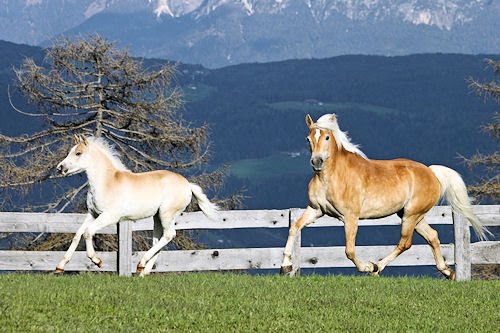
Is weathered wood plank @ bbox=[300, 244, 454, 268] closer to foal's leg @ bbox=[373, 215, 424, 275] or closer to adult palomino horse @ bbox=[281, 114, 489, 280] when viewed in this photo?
adult palomino horse @ bbox=[281, 114, 489, 280]

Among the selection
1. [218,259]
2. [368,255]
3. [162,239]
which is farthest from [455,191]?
[162,239]

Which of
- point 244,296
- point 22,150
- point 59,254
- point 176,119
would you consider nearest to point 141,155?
point 176,119

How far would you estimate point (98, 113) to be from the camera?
3047 cm

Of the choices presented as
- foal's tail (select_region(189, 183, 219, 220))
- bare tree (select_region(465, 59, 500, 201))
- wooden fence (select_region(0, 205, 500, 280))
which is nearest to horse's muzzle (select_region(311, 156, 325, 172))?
foal's tail (select_region(189, 183, 219, 220))

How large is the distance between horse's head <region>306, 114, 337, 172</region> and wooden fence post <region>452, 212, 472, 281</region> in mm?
4053

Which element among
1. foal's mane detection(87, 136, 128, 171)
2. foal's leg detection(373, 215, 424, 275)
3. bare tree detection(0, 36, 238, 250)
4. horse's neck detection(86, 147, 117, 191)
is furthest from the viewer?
bare tree detection(0, 36, 238, 250)

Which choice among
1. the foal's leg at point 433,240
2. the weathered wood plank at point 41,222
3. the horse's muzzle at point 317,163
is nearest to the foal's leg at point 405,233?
the foal's leg at point 433,240

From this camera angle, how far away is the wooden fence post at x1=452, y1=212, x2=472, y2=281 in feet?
55.7

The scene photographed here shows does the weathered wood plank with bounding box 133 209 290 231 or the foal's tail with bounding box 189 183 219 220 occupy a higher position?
the foal's tail with bounding box 189 183 219 220

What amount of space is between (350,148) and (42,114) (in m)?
18.2

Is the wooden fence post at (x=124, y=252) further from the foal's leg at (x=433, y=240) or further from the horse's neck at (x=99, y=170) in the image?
the foal's leg at (x=433, y=240)

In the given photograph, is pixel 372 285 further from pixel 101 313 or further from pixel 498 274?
pixel 498 274

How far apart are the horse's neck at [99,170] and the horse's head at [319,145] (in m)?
3.29

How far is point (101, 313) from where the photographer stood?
406 inches
